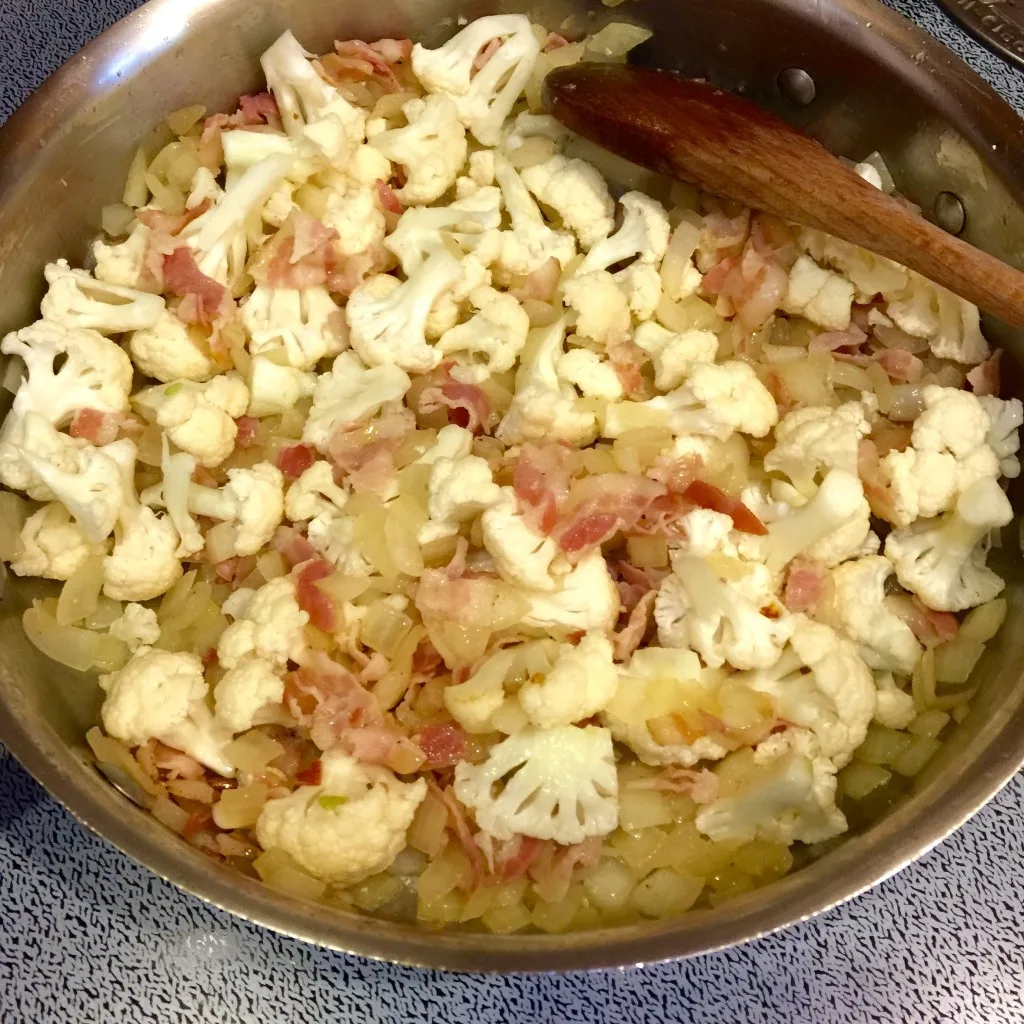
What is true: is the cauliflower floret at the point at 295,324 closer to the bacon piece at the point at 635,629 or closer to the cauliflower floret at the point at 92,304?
the cauliflower floret at the point at 92,304

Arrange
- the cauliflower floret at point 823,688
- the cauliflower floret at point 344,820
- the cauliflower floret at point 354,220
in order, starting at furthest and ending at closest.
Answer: the cauliflower floret at point 354,220 < the cauliflower floret at point 823,688 < the cauliflower floret at point 344,820

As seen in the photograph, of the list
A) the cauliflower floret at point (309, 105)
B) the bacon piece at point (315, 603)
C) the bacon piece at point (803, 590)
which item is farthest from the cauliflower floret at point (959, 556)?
the cauliflower floret at point (309, 105)

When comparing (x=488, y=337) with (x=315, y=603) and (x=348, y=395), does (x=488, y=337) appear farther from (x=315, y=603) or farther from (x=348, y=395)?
(x=315, y=603)

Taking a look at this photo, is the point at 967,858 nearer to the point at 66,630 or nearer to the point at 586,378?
the point at 586,378

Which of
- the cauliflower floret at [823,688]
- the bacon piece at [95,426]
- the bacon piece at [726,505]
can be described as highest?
the bacon piece at [95,426]

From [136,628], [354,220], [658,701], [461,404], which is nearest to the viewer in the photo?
[658,701]

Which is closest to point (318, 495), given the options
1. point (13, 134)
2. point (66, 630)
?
point (66, 630)

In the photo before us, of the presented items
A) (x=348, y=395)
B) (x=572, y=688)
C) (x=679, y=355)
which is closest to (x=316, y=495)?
(x=348, y=395)
